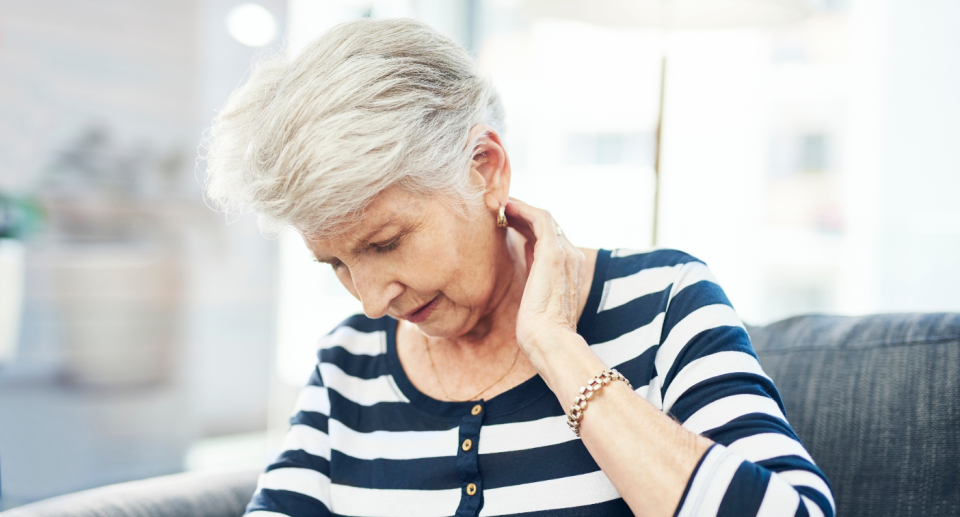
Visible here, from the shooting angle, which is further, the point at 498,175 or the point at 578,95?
the point at 578,95

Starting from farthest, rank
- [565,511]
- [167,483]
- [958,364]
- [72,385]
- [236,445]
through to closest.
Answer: [236,445] < [72,385] < [167,483] < [958,364] < [565,511]

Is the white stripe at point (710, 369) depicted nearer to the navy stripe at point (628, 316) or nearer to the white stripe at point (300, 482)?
the navy stripe at point (628, 316)

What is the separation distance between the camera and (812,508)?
2.16ft

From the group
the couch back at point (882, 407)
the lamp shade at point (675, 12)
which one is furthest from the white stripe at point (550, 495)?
the lamp shade at point (675, 12)

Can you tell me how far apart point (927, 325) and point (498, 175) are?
704 millimetres

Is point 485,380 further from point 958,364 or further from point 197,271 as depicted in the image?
point 197,271

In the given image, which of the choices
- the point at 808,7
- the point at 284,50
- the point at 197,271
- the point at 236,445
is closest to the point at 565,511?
the point at 284,50

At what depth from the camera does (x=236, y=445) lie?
2.17m

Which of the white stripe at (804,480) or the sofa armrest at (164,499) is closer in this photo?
the white stripe at (804,480)

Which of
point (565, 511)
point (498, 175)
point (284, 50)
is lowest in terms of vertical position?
point (565, 511)

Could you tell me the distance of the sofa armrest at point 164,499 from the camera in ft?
3.31

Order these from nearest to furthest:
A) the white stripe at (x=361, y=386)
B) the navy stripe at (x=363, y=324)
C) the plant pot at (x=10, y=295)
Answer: the white stripe at (x=361, y=386)
the navy stripe at (x=363, y=324)
the plant pot at (x=10, y=295)

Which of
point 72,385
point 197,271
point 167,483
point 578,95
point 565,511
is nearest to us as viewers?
point 565,511

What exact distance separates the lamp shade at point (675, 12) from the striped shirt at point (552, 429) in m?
0.76
